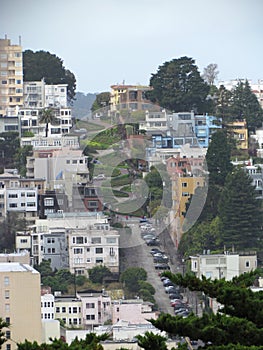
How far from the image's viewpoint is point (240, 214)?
3114 centimetres

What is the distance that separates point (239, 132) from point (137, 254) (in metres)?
7.80

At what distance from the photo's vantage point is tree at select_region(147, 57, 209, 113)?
38.5 m

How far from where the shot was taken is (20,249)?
102ft

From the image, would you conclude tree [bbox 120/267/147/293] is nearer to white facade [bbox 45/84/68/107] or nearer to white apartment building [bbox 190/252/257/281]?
→ white apartment building [bbox 190/252/257/281]

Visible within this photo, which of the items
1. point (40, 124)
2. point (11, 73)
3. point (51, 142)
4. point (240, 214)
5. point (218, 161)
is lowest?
point (240, 214)

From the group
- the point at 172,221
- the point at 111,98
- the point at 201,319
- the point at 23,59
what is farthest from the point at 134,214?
the point at 201,319

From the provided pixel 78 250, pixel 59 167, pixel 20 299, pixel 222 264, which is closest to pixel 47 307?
pixel 20 299

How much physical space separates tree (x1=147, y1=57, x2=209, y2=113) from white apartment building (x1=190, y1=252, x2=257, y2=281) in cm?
947

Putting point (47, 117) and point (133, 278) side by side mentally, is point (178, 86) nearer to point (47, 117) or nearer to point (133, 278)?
point (47, 117)

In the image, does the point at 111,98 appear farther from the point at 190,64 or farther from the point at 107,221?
the point at 107,221

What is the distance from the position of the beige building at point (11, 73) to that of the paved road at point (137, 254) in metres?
9.46

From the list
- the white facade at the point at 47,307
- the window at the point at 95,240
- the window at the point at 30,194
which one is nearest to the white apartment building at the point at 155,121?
the window at the point at 30,194

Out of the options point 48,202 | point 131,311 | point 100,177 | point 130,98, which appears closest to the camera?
point 131,311

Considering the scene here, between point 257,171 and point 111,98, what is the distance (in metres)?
7.31
